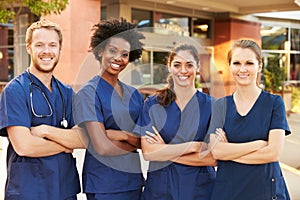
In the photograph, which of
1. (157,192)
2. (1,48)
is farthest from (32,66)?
(1,48)

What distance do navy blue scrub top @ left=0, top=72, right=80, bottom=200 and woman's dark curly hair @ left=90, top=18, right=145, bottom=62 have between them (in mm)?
457

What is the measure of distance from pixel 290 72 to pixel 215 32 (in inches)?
194

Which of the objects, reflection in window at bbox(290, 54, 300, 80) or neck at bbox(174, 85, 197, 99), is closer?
neck at bbox(174, 85, 197, 99)

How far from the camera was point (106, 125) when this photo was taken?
2654mm

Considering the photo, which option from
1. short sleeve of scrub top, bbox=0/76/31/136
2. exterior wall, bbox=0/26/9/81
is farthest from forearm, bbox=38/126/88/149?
exterior wall, bbox=0/26/9/81

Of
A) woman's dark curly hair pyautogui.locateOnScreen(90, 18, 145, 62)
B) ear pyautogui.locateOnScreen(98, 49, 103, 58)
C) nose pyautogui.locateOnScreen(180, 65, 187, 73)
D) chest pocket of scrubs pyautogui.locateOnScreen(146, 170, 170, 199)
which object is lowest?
chest pocket of scrubs pyautogui.locateOnScreen(146, 170, 170, 199)

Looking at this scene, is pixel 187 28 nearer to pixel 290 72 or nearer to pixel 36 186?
pixel 290 72

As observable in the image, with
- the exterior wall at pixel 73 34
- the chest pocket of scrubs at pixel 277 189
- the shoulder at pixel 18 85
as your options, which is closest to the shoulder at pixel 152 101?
the shoulder at pixel 18 85

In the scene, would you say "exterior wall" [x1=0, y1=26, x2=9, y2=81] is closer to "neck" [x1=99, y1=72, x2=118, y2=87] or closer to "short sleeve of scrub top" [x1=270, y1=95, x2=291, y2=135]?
"neck" [x1=99, y1=72, x2=118, y2=87]

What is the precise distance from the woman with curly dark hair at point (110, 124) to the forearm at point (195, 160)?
32 cm

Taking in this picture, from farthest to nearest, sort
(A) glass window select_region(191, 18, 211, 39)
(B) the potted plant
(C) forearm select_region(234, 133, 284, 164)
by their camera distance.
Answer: (A) glass window select_region(191, 18, 211, 39) → (B) the potted plant → (C) forearm select_region(234, 133, 284, 164)

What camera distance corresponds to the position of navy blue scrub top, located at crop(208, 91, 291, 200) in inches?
94.2

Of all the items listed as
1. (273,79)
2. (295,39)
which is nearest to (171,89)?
(273,79)

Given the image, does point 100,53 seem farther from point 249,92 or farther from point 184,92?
point 249,92
